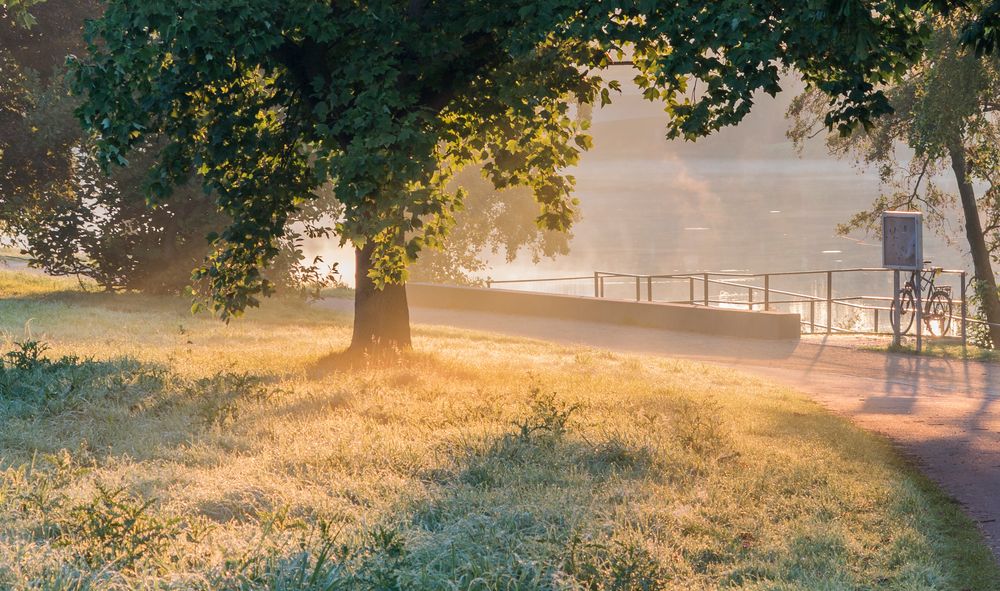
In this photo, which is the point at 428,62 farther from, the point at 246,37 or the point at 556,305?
the point at 556,305

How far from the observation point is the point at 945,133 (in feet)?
59.7

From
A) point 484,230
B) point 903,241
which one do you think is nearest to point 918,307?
point 903,241

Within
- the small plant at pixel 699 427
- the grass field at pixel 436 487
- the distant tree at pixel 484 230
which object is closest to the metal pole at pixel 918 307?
the grass field at pixel 436 487

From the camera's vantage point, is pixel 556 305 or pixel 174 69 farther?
pixel 556 305

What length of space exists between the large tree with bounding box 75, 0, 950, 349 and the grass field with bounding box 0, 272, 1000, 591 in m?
1.82

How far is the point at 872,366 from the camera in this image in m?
16.5

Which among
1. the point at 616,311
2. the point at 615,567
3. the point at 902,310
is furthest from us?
the point at 616,311

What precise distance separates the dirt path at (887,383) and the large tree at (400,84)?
126 inches

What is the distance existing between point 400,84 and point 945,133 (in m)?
11.2

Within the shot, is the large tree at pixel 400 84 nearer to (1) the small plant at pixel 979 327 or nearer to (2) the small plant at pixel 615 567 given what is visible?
(2) the small plant at pixel 615 567

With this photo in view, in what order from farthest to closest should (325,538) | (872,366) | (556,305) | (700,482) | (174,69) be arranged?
1. (556,305)
2. (872,366)
3. (174,69)
4. (700,482)
5. (325,538)

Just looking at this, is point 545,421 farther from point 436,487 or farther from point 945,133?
point 945,133

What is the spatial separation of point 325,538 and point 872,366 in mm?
13051

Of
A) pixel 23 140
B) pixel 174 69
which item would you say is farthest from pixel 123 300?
pixel 174 69
